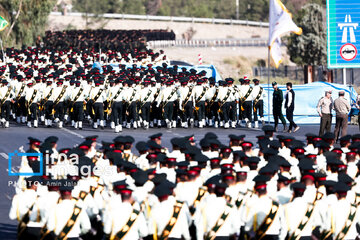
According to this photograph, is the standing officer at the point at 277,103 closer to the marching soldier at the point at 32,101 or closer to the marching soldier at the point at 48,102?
the marching soldier at the point at 48,102

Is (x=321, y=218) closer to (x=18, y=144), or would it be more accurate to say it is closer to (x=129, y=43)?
(x=18, y=144)

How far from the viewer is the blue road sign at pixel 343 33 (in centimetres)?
3025

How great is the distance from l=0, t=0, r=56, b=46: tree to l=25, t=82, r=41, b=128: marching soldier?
1088 inches

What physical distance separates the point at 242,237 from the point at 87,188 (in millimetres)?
2368

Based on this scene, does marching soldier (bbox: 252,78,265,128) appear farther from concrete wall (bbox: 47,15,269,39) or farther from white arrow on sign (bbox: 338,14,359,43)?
concrete wall (bbox: 47,15,269,39)

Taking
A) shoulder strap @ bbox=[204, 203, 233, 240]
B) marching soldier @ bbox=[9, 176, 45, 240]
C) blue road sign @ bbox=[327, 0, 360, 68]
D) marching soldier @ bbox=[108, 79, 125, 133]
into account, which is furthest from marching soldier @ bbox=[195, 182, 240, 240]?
blue road sign @ bbox=[327, 0, 360, 68]

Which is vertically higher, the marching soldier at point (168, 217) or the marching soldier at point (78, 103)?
the marching soldier at point (78, 103)

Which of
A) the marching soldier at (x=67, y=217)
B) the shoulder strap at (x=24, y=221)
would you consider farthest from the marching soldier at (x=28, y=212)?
the marching soldier at (x=67, y=217)

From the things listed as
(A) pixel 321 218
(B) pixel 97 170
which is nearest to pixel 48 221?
(B) pixel 97 170

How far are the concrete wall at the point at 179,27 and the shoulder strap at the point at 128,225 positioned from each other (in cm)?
8084

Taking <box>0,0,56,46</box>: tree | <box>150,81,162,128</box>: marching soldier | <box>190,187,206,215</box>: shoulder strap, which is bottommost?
<box>190,187,206,215</box>: shoulder strap

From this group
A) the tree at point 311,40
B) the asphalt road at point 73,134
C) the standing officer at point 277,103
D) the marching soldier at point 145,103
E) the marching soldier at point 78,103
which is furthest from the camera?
the tree at point 311,40

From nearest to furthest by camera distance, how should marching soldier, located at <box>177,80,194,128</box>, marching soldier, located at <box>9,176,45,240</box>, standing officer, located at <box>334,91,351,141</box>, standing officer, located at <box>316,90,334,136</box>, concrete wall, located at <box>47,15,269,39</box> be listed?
marching soldier, located at <box>9,176,45,240</box> → standing officer, located at <box>334,91,351,141</box> → standing officer, located at <box>316,90,334,136</box> → marching soldier, located at <box>177,80,194,128</box> → concrete wall, located at <box>47,15,269,39</box>

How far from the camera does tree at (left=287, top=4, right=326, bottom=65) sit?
63250mm
